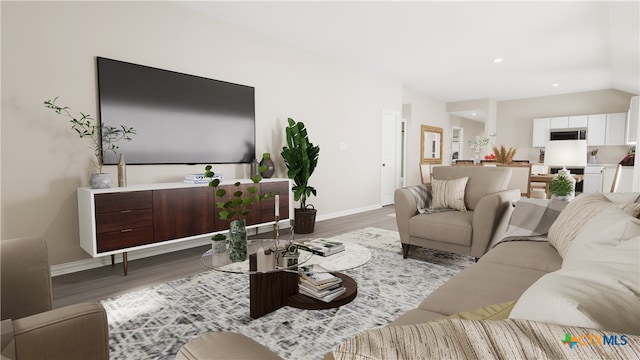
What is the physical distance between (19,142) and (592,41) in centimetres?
694

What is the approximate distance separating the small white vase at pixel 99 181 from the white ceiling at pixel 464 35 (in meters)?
2.09

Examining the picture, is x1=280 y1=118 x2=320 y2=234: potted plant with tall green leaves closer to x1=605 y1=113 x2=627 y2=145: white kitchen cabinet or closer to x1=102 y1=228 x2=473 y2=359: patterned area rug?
x1=102 y1=228 x2=473 y2=359: patterned area rug

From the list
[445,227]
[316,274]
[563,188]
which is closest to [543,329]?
[316,274]

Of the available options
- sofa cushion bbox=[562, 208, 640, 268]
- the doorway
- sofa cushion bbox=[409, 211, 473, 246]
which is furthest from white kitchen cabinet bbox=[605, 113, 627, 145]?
sofa cushion bbox=[562, 208, 640, 268]

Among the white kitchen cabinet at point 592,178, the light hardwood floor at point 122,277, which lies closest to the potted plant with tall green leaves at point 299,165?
the light hardwood floor at point 122,277

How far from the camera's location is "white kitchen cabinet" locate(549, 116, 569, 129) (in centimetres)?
795

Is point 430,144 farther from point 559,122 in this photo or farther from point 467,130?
point 467,130

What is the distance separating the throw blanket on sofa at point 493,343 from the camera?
0.43m

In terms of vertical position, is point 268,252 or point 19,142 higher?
point 19,142

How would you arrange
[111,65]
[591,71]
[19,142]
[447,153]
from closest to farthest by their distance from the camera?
[19,142] < [111,65] < [591,71] < [447,153]

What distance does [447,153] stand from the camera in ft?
31.6

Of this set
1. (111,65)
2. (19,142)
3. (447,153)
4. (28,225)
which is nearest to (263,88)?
(111,65)

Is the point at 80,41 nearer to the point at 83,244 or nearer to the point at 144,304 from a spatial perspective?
the point at 83,244

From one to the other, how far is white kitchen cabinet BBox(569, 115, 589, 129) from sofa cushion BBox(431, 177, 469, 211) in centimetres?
660
